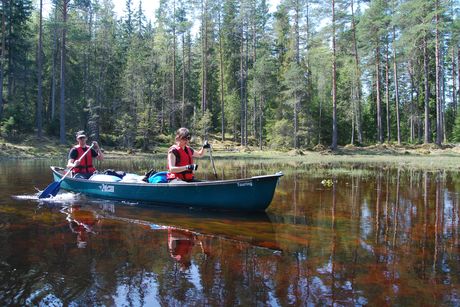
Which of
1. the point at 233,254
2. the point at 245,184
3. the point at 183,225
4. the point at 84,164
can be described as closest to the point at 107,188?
the point at 84,164

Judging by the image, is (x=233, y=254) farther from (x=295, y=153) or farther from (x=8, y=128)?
(x=8, y=128)

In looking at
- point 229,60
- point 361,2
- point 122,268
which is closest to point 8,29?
point 229,60

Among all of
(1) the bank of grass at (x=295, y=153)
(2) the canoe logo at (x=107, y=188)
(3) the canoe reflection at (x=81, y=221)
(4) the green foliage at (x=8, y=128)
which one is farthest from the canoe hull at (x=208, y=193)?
(4) the green foliage at (x=8, y=128)

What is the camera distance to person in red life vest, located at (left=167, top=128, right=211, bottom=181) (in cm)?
911

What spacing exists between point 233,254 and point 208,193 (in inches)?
133

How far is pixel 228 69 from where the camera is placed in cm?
4669

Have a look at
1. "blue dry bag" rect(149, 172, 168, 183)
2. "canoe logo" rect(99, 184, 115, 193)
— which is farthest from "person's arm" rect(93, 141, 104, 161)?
"blue dry bag" rect(149, 172, 168, 183)

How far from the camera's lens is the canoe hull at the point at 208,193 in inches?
339

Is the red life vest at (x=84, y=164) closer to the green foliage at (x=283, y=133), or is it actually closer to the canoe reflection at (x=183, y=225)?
the canoe reflection at (x=183, y=225)

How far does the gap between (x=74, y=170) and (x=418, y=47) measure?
2957 cm

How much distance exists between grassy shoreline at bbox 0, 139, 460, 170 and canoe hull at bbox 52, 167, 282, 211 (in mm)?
16275

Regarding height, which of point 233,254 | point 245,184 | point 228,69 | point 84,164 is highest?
point 228,69

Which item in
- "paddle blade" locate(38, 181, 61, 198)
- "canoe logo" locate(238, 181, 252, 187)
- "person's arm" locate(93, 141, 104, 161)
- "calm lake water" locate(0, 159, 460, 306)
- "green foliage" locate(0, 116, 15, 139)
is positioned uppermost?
"green foliage" locate(0, 116, 15, 139)

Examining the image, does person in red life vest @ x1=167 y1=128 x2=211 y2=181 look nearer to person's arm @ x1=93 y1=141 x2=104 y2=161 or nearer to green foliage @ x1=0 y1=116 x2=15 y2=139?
person's arm @ x1=93 y1=141 x2=104 y2=161
